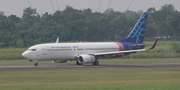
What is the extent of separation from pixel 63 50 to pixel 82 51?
359 centimetres

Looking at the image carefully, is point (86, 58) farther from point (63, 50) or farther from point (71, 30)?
point (71, 30)

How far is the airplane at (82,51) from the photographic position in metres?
64.5

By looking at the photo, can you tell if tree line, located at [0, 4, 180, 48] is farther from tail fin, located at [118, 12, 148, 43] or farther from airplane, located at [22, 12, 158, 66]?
airplane, located at [22, 12, 158, 66]

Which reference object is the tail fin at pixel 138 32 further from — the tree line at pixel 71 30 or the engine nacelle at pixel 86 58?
the tree line at pixel 71 30

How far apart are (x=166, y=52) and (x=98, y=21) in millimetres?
62993

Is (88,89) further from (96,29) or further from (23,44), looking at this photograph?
(96,29)

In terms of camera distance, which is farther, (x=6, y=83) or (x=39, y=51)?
(x=39, y=51)

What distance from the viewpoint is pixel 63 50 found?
216 ft

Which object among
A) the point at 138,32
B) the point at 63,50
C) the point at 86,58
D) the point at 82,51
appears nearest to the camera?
the point at 86,58

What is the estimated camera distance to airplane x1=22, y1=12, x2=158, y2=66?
6450 cm

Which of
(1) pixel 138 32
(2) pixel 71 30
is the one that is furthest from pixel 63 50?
(2) pixel 71 30

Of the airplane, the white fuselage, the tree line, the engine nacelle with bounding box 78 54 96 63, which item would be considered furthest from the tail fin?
the tree line

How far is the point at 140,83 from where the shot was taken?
37.4 meters

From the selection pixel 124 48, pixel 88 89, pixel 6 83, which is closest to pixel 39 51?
pixel 124 48
